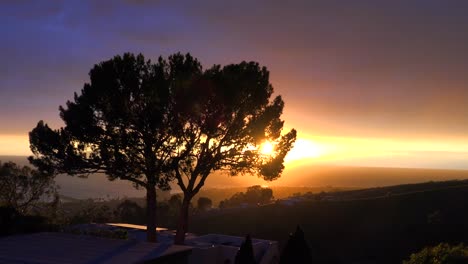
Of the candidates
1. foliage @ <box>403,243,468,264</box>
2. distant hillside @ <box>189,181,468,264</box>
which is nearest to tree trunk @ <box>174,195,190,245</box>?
foliage @ <box>403,243,468,264</box>

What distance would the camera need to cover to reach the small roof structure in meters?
15.0

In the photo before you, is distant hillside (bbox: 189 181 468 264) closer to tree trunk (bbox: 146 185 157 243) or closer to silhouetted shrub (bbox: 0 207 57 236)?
tree trunk (bbox: 146 185 157 243)

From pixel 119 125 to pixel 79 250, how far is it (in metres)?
10.5

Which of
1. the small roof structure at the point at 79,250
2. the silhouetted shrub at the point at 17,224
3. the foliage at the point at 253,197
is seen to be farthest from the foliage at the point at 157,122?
the foliage at the point at 253,197

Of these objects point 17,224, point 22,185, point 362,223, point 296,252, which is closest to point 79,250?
point 17,224

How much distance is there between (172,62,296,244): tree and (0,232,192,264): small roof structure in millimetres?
8929

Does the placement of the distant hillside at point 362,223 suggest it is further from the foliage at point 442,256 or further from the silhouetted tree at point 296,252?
the silhouetted tree at point 296,252

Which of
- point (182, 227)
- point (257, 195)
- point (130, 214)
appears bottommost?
point (130, 214)

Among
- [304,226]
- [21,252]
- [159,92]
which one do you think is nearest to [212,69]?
[159,92]

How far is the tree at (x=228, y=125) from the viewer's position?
85.5ft

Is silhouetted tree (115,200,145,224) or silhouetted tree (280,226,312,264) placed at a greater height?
silhouetted tree (280,226,312,264)

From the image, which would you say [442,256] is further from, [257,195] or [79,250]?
[257,195]

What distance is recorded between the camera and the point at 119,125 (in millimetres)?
25969

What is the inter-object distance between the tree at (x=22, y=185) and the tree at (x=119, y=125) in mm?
9871
